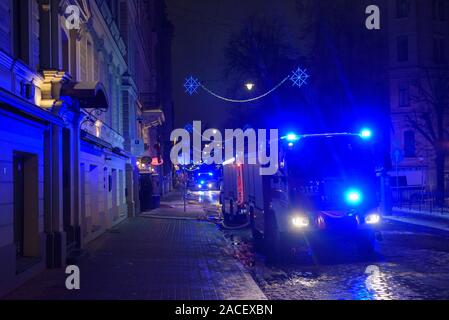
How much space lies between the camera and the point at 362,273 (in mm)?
11461

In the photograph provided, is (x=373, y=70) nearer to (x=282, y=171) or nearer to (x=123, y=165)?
(x=123, y=165)

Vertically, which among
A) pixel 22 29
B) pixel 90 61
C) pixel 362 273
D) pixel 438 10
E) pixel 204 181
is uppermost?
pixel 438 10

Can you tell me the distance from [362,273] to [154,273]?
162 inches

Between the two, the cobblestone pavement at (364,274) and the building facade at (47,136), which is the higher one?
the building facade at (47,136)

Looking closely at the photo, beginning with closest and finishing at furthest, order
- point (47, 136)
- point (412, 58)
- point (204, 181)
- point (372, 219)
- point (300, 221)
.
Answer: point (47, 136), point (300, 221), point (372, 219), point (412, 58), point (204, 181)

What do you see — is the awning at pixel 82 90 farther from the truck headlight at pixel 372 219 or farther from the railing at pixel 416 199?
the railing at pixel 416 199

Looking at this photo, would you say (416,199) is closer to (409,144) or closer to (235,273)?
(409,144)

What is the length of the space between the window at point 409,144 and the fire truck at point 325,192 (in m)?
29.8

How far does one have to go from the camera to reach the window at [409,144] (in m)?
42.2

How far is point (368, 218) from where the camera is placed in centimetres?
1340

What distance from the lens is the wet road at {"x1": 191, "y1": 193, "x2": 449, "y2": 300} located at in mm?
9531

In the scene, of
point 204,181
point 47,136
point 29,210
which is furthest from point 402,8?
point 204,181

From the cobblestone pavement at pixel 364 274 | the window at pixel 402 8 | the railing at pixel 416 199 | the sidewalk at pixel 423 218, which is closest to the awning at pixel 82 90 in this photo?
the cobblestone pavement at pixel 364 274
